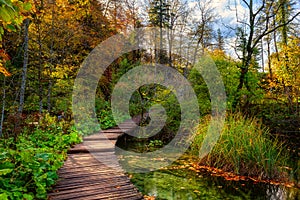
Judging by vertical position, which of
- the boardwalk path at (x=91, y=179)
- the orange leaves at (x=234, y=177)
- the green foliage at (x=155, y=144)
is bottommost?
the orange leaves at (x=234, y=177)

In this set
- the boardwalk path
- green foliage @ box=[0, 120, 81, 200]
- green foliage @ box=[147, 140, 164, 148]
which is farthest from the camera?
green foliage @ box=[147, 140, 164, 148]

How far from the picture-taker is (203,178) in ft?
15.5

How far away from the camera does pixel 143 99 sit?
12.7 m

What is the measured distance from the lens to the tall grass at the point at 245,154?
189 inches

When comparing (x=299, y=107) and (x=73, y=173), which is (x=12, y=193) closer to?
(x=73, y=173)

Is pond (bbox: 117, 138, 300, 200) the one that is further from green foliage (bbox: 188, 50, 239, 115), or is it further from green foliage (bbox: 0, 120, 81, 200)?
green foliage (bbox: 188, 50, 239, 115)

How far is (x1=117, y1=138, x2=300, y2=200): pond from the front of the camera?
3.88 metres

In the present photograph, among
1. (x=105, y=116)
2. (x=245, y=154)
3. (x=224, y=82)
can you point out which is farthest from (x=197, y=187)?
(x=105, y=116)

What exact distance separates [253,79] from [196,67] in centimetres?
204

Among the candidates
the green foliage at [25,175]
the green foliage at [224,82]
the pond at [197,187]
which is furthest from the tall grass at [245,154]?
the green foliage at [25,175]

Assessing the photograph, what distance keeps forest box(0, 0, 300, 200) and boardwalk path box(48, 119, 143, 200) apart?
0.75 ft

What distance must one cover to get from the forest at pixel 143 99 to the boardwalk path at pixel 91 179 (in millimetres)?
229

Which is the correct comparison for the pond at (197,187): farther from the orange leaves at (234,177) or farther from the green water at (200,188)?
the orange leaves at (234,177)

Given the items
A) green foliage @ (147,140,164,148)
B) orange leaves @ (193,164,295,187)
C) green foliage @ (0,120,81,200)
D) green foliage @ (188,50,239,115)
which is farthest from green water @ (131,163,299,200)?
green foliage @ (188,50,239,115)
